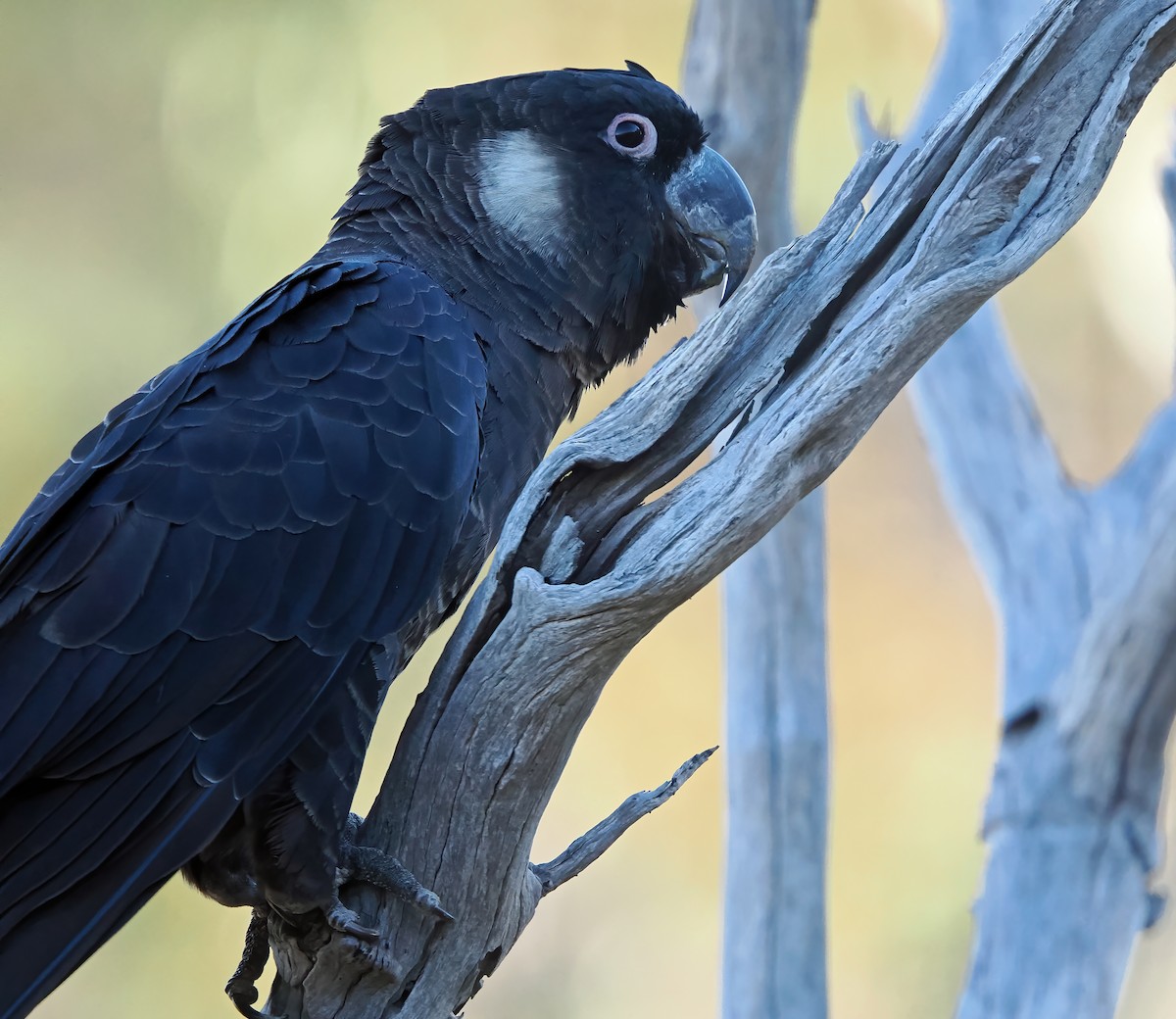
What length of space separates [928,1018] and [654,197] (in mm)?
6110

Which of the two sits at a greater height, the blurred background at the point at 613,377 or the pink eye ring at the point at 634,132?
the blurred background at the point at 613,377

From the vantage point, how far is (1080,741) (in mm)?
3516

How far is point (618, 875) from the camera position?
24.2 ft

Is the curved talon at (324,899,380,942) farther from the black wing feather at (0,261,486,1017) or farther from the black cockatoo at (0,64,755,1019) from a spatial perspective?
the black wing feather at (0,261,486,1017)

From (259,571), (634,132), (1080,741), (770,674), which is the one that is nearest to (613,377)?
(770,674)

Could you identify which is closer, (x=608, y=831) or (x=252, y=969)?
(x=608, y=831)

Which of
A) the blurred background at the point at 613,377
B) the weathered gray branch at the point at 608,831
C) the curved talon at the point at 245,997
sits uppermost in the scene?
the blurred background at the point at 613,377

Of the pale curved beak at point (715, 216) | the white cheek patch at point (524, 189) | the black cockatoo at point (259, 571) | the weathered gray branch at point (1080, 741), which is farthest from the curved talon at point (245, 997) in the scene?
the weathered gray branch at point (1080, 741)

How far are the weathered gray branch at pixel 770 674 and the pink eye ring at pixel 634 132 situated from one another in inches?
42.1

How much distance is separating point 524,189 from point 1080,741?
82.9 inches

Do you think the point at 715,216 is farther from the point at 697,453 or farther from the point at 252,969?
the point at 252,969

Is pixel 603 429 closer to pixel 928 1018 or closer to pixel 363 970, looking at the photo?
pixel 363 970

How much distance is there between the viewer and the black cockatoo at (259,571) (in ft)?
6.94

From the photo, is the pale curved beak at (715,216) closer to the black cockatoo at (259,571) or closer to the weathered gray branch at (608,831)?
the black cockatoo at (259,571)
